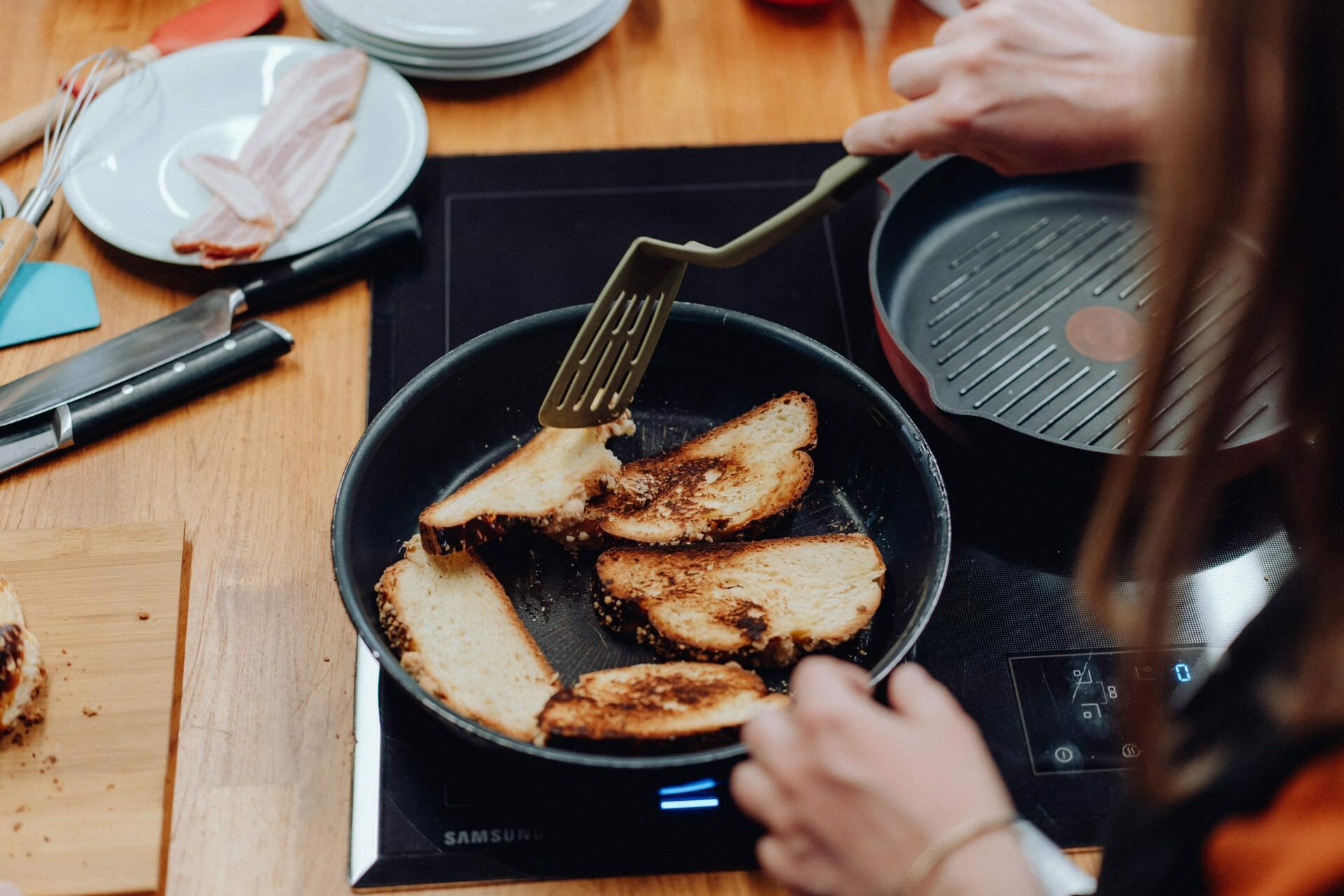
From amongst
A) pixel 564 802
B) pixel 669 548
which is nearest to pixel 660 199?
pixel 669 548

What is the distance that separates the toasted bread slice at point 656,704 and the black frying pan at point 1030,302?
370 millimetres

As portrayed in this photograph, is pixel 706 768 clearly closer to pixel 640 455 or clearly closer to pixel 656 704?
pixel 656 704

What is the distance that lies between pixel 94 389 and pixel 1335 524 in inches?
49.0

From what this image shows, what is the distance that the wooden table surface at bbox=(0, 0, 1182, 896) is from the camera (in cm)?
100

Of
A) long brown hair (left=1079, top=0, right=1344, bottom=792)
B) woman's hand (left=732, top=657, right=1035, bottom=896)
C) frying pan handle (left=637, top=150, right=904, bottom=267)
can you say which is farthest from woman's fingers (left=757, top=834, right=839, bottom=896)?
frying pan handle (left=637, top=150, right=904, bottom=267)

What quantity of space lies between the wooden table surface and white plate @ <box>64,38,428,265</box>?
0.22 feet

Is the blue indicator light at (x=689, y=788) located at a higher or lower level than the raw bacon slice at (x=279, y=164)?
lower

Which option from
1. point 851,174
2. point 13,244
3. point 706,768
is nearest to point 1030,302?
point 851,174

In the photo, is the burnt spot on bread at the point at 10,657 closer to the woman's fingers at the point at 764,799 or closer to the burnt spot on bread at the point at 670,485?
the burnt spot on bread at the point at 670,485

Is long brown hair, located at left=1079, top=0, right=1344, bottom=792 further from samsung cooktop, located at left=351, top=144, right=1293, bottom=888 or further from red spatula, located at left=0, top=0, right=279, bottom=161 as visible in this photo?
red spatula, located at left=0, top=0, right=279, bottom=161

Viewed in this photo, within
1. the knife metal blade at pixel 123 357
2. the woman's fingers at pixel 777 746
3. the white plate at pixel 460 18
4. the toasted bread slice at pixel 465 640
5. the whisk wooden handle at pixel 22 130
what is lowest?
the toasted bread slice at pixel 465 640

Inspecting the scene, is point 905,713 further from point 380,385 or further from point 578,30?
point 578,30

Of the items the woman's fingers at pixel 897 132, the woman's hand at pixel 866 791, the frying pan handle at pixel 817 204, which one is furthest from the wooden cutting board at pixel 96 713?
the woman's fingers at pixel 897 132

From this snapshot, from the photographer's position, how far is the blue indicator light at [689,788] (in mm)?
997
